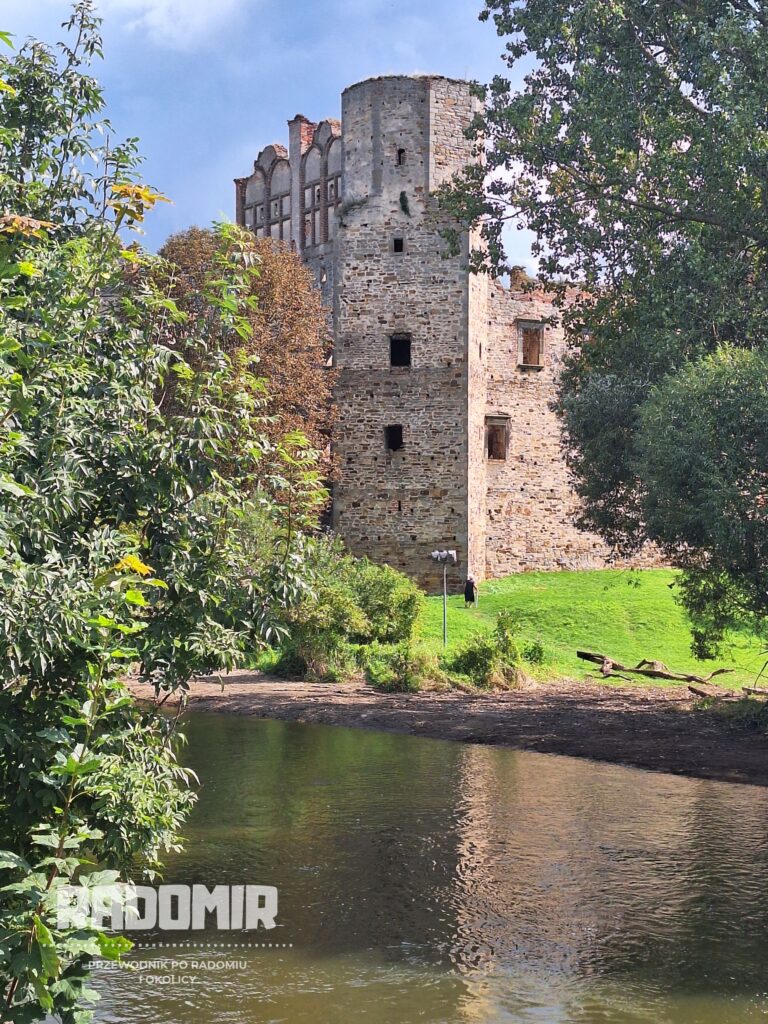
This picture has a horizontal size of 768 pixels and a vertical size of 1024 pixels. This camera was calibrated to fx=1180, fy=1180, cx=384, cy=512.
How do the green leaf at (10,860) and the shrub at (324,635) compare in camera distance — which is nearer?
the green leaf at (10,860)

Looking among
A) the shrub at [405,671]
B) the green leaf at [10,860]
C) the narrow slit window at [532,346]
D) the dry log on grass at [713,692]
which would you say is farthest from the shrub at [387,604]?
the green leaf at [10,860]

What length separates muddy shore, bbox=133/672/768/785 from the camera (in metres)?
16.2

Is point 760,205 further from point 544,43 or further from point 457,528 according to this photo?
point 457,528

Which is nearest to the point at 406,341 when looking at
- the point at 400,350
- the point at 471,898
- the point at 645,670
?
the point at 400,350

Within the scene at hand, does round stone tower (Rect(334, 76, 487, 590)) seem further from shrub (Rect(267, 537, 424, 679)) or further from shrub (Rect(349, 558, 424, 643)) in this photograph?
shrub (Rect(349, 558, 424, 643))

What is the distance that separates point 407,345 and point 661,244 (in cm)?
1495

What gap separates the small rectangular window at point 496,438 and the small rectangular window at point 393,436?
12.7 feet

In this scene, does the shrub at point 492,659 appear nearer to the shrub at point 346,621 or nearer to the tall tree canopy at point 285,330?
the shrub at point 346,621

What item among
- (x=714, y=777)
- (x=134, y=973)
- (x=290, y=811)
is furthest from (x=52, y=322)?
(x=714, y=777)

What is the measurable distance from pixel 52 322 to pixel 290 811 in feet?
24.8

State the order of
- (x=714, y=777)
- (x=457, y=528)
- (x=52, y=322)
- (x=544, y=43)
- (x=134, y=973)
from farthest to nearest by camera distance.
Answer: (x=457, y=528)
(x=544, y=43)
(x=714, y=777)
(x=134, y=973)
(x=52, y=322)

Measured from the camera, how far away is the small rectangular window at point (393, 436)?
34062mm

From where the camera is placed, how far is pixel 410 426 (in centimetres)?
3394

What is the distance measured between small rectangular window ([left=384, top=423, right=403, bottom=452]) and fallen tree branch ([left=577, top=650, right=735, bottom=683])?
1053 cm
